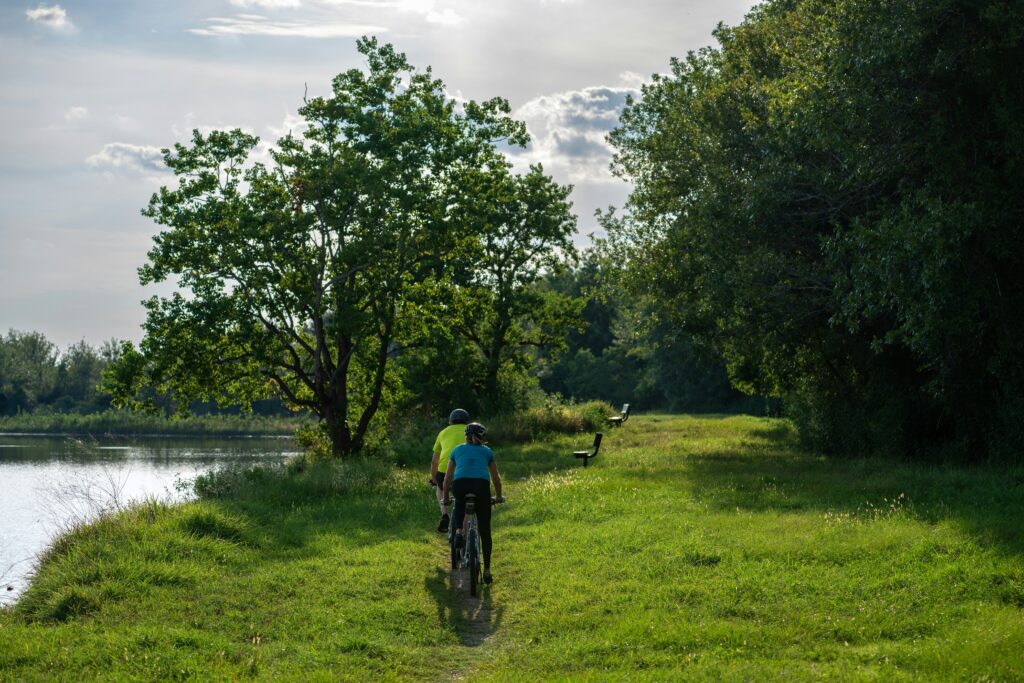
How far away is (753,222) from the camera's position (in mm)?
24234

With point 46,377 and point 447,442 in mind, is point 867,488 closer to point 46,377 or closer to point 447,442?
point 447,442

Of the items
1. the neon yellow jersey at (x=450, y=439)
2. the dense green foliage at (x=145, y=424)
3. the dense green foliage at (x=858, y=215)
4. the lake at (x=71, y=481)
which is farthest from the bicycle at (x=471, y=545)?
the dense green foliage at (x=145, y=424)

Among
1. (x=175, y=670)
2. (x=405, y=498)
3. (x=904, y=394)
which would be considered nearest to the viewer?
(x=175, y=670)

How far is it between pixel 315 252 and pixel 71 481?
13.3m

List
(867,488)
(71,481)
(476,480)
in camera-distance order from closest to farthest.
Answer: (476,480), (71,481), (867,488)

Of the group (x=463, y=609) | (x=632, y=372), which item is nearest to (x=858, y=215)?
(x=463, y=609)

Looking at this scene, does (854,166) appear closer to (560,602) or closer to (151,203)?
(560,602)

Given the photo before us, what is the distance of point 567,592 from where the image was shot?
1128 centimetres

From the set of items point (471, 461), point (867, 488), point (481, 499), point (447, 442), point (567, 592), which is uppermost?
point (447, 442)

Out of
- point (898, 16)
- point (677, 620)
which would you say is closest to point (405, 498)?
point (677, 620)

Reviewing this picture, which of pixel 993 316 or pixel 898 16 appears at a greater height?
pixel 898 16

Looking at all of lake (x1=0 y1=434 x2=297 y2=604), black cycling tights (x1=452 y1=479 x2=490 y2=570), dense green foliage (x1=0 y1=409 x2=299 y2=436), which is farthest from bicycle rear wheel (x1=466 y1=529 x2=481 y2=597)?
dense green foliage (x1=0 y1=409 x2=299 y2=436)

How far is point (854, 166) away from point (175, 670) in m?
17.1

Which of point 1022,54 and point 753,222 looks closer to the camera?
point 1022,54
